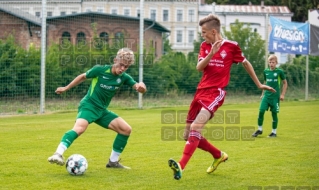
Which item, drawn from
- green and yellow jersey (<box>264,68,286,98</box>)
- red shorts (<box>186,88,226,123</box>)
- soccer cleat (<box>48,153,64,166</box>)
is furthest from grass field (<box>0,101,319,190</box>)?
green and yellow jersey (<box>264,68,286,98</box>)

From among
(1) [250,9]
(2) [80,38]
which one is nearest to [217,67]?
(2) [80,38]

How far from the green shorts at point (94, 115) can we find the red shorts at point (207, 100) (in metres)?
1.40

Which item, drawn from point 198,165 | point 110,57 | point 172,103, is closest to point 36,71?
point 110,57

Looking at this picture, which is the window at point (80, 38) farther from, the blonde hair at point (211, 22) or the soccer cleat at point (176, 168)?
the soccer cleat at point (176, 168)

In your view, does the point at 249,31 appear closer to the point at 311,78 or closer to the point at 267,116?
the point at 311,78

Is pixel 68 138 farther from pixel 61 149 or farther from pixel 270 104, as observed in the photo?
pixel 270 104

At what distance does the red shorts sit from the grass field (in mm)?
964

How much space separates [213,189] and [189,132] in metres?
1.12

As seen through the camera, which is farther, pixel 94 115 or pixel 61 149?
pixel 94 115

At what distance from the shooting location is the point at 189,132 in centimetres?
811

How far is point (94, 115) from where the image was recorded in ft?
28.1

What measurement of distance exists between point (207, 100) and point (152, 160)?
6.93ft

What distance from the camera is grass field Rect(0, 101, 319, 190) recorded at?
7.56 meters

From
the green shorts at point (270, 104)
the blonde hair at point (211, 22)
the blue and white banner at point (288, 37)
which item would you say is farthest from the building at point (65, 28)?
the blonde hair at point (211, 22)
